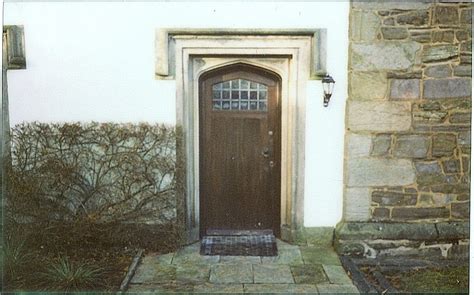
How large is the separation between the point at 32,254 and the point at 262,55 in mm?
3204

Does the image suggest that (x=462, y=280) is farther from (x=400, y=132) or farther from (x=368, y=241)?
(x=400, y=132)

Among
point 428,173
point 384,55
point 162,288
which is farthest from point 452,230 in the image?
point 162,288

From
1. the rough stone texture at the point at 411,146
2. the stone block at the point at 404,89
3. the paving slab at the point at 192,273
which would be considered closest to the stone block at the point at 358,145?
the rough stone texture at the point at 411,146

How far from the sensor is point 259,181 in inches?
229

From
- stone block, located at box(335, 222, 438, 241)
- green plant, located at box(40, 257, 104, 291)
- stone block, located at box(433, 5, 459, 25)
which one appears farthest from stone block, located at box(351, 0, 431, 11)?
green plant, located at box(40, 257, 104, 291)

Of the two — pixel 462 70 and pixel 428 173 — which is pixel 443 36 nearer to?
pixel 462 70

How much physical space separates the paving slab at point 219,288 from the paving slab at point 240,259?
0.58 metres

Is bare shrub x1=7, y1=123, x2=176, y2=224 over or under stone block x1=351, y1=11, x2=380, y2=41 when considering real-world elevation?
under

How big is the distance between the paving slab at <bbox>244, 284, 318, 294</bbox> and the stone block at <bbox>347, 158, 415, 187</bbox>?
145 centimetres

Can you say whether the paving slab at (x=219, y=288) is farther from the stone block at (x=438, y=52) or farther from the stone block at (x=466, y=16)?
the stone block at (x=466, y=16)

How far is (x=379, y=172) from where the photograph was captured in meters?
5.25

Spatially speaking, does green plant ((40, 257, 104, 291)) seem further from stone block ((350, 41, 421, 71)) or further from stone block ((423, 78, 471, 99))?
stone block ((423, 78, 471, 99))

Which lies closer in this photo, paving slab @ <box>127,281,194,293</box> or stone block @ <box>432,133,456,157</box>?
paving slab @ <box>127,281,194,293</box>

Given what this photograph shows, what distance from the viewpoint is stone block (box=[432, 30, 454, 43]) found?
5.05 meters
